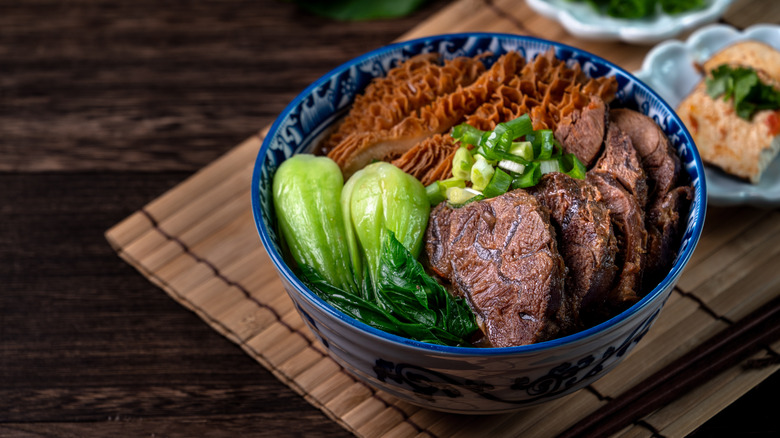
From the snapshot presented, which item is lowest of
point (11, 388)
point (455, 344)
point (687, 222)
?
point (11, 388)

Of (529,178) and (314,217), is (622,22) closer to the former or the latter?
(529,178)

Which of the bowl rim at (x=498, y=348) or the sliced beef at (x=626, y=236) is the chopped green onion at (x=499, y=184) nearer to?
the sliced beef at (x=626, y=236)

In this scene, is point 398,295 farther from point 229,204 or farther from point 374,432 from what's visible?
point 229,204

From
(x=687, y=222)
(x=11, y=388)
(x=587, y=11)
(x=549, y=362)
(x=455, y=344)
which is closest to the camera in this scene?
(x=549, y=362)

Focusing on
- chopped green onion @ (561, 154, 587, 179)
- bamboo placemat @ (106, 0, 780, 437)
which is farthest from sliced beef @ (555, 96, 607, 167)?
bamboo placemat @ (106, 0, 780, 437)

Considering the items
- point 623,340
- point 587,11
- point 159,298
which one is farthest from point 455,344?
point 587,11
